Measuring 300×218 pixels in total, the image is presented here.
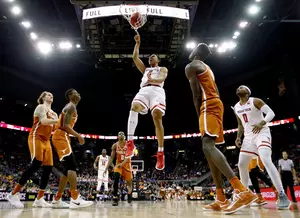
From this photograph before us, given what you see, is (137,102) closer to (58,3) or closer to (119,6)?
(119,6)

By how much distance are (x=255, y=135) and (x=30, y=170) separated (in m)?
4.04

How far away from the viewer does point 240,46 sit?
15664 millimetres

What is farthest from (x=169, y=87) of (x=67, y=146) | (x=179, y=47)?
(x=67, y=146)

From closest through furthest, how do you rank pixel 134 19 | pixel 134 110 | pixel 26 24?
1. pixel 134 110
2. pixel 134 19
3. pixel 26 24

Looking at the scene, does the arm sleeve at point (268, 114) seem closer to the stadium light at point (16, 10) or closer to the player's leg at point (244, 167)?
the player's leg at point (244, 167)

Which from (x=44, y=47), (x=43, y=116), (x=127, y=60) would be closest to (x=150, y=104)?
(x=43, y=116)

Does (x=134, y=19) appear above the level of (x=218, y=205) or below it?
above

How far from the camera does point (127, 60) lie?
45.2 ft

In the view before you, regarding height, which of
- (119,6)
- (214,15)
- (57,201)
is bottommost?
(57,201)

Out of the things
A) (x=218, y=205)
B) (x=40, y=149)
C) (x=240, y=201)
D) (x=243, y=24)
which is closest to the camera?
(x=240, y=201)

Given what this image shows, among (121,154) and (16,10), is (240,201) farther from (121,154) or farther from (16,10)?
(16,10)

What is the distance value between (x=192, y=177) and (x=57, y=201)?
86.5 ft

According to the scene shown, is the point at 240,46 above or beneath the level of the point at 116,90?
beneath

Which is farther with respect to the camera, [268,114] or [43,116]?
[43,116]
